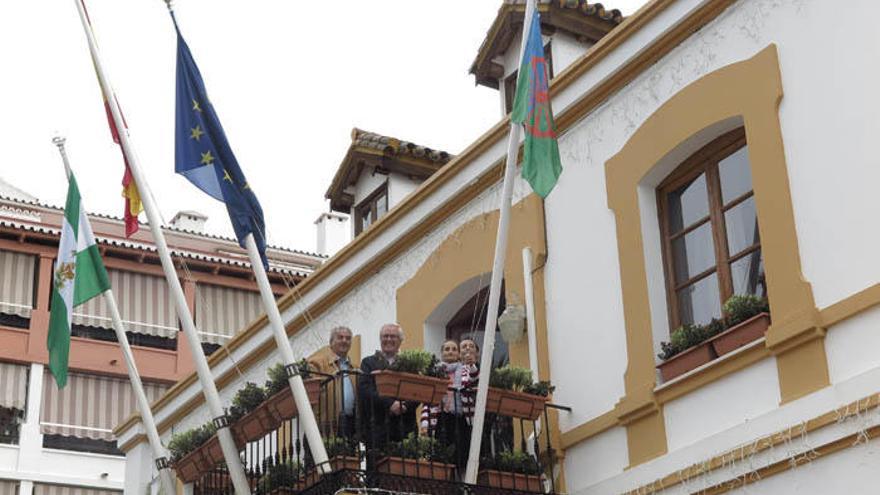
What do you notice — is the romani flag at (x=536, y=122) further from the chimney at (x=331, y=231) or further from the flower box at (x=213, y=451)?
the chimney at (x=331, y=231)

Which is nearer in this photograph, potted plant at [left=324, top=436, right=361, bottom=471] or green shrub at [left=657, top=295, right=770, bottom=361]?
green shrub at [left=657, top=295, right=770, bottom=361]

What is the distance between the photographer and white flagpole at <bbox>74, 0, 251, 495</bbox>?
12.6 metres

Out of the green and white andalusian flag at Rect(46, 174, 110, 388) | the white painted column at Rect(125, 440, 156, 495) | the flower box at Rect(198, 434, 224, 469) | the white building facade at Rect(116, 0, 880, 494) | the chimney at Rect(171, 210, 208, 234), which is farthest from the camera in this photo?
the chimney at Rect(171, 210, 208, 234)

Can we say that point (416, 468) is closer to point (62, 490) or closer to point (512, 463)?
point (512, 463)

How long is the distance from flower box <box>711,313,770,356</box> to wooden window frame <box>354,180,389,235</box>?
323 inches

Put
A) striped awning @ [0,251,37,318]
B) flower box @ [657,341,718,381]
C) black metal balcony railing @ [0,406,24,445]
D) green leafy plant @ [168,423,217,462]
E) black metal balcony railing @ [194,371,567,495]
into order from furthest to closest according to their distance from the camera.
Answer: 1. striped awning @ [0,251,37,318]
2. black metal balcony railing @ [0,406,24,445]
3. green leafy plant @ [168,423,217,462]
4. black metal balcony railing @ [194,371,567,495]
5. flower box @ [657,341,718,381]

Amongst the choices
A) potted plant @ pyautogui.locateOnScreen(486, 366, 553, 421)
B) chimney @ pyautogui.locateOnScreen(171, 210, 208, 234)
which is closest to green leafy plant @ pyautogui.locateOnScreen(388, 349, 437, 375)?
potted plant @ pyautogui.locateOnScreen(486, 366, 553, 421)

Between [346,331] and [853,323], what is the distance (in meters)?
4.24

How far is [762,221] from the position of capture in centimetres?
1082

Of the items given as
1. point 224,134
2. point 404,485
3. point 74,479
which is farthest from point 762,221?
point 74,479

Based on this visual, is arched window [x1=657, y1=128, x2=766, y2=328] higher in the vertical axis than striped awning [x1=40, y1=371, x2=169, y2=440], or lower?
lower

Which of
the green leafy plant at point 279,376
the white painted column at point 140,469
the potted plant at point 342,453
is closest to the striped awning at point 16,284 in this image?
the white painted column at point 140,469

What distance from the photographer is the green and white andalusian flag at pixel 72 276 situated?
1484 cm

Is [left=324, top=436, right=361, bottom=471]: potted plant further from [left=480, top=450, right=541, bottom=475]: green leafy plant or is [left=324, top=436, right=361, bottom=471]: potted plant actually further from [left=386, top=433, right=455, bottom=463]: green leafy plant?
[left=480, top=450, right=541, bottom=475]: green leafy plant
